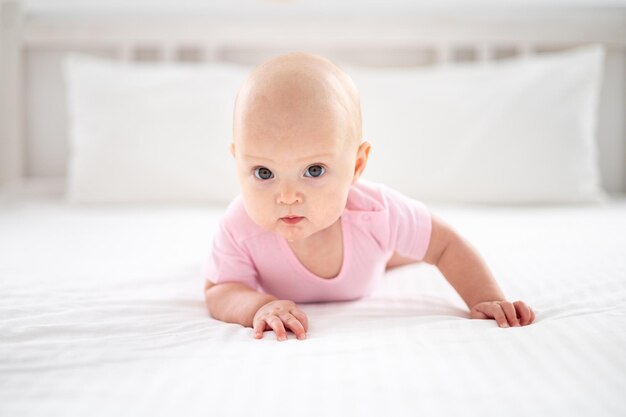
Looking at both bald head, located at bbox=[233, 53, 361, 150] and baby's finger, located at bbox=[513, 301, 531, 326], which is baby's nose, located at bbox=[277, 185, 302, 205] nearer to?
bald head, located at bbox=[233, 53, 361, 150]

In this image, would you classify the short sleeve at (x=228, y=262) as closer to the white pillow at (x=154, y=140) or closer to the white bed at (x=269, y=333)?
the white bed at (x=269, y=333)

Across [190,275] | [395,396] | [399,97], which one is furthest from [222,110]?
[395,396]

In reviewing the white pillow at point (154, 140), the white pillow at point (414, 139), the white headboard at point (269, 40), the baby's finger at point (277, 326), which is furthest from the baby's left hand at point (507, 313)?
→ the white headboard at point (269, 40)

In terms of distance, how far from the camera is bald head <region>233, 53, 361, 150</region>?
0.81 meters

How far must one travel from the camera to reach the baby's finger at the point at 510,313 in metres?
0.86

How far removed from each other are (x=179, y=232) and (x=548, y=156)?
102 cm

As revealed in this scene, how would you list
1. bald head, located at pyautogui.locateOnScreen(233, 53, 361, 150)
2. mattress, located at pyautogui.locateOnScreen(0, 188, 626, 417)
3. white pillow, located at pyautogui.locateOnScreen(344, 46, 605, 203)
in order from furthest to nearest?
white pillow, located at pyautogui.locateOnScreen(344, 46, 605, 203), bald head, located at pyautogui.locateOnScreen(233, 53, 361, 150), mattress, located at pyautogui.locateOnScreen(0, 188, 626, 417)

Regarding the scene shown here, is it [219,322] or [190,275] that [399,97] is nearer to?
[190,275]

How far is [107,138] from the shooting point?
1.94 m

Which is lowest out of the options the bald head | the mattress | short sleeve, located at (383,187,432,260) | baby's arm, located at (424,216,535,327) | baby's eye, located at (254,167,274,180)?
the mattress

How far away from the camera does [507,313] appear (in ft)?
2.88

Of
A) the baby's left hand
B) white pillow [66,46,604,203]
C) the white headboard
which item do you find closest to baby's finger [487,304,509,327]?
the baby's left hand

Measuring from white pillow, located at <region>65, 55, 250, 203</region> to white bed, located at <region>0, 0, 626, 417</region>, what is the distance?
0.21 ft

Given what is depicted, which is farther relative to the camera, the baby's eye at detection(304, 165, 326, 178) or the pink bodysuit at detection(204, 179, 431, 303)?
the pink bodysuit at detection(204, 179, 431, 303)
